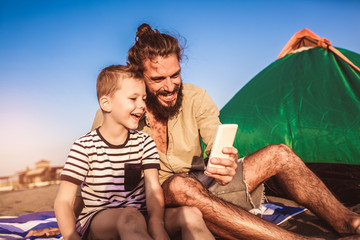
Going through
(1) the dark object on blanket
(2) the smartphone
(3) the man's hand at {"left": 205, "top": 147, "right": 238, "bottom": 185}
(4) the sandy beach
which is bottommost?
(4) the sandy beach

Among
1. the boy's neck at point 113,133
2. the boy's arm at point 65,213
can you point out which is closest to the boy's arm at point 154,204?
the boy's neck at point 113,133

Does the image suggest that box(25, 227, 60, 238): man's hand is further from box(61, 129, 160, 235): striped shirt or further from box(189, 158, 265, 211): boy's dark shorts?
box(189, 158, 265, 211): boy's dark shorts

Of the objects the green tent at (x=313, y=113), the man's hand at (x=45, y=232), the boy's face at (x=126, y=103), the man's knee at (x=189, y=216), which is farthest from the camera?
the green tent at (x=313, y=113)

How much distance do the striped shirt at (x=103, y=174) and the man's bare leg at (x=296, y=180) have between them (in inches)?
28.3

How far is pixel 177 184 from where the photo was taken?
1.42 metres

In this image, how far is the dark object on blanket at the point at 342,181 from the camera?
2.10m

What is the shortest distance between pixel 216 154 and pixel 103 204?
663 mm

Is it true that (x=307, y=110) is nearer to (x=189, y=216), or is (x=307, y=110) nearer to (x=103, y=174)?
(x=189, y=216)

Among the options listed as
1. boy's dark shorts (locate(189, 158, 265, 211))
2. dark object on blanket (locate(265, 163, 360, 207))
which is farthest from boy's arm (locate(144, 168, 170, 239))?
dark object on blanket (locate(265, 163, 360, 207))

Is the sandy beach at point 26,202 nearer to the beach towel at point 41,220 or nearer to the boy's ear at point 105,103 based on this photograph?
the beach towel at point 41,220

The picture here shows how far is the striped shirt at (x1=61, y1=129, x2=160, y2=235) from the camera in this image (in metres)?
1.35

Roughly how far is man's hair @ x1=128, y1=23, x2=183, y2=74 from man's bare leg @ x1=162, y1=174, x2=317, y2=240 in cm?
95

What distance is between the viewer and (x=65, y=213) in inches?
49.8

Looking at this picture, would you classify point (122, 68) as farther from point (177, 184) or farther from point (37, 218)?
point (37, 218)
